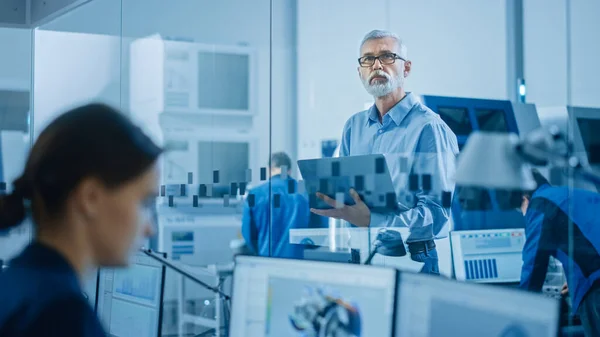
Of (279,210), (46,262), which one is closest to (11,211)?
(46,262)

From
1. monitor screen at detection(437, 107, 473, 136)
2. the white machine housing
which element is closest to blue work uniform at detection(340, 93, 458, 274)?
monitor screen at detection(437, 107, 473, 136)

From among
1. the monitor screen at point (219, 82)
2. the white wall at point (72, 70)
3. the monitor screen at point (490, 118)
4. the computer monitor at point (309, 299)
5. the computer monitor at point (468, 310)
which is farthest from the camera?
the monitor screen at point (219, 82)

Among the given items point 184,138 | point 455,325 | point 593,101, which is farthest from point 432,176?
point 184,138

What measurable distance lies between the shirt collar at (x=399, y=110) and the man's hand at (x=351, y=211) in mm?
316

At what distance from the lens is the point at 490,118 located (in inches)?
153

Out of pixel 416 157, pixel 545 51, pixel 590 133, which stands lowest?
pixel 416 157

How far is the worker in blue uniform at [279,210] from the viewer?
3219mm

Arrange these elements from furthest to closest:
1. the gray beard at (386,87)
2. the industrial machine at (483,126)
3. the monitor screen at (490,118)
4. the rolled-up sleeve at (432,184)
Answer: the monitor screen at (490,118) → the industrial machine at (483,126) → the gray beard at (386,87) → the rolled-up sleeve at (432,184)

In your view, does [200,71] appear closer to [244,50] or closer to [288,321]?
[244,50]

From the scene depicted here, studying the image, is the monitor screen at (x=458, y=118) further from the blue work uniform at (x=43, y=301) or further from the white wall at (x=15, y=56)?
the blue work uniform at (x=43, y=301)

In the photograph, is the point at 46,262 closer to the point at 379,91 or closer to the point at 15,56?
the point at 379,91

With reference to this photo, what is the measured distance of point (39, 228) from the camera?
3.56 feet

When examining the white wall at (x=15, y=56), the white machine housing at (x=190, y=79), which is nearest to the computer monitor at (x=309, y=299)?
the white machine housing at (x=190, y=79)

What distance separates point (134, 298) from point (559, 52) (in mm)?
2220
